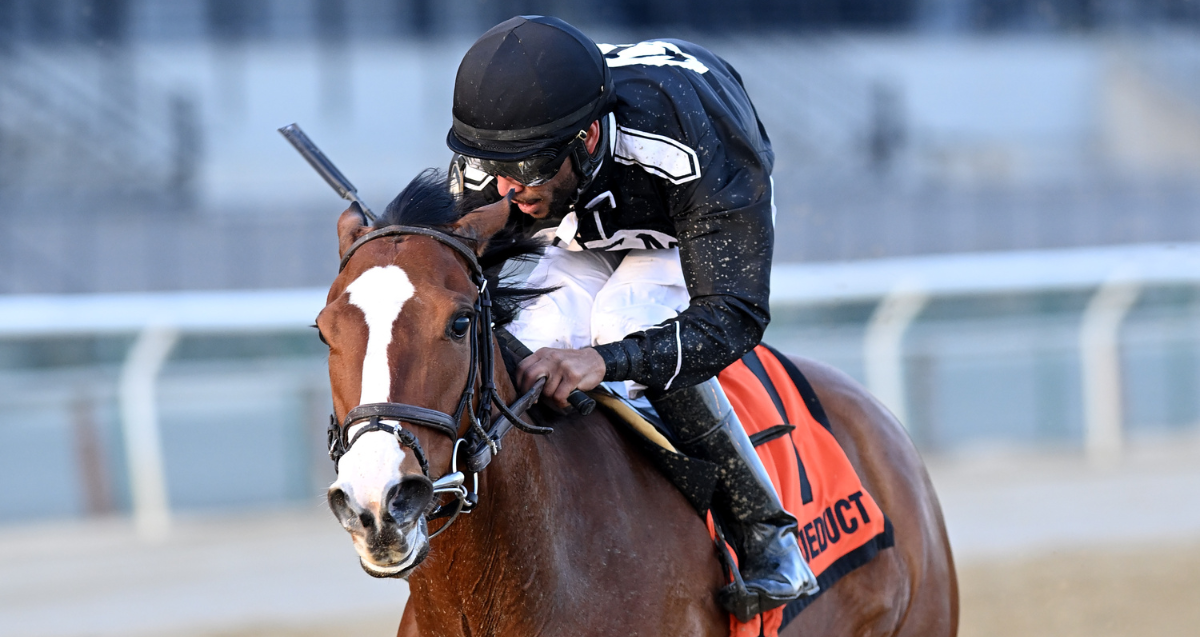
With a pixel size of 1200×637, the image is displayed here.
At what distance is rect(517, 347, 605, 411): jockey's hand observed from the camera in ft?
7.25

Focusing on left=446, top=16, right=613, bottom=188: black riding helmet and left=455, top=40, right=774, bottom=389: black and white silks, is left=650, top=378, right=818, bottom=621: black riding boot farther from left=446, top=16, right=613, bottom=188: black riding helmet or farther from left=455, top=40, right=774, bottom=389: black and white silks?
left=446, top=16, right=613, bottom=188: black riding helmet

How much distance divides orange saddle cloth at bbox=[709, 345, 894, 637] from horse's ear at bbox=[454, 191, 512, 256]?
0.93 metres

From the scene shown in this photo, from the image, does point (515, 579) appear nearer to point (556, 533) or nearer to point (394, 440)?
point (556, 533)

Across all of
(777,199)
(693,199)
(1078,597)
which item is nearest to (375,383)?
(693,199)

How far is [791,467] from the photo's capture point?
9.52 feet

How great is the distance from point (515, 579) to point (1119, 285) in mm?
6008

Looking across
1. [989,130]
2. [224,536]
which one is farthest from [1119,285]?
[989,130]

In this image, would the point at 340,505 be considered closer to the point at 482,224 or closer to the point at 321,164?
the point at 482,224

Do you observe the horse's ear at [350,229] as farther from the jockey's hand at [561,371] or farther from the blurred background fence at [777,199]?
the blurred background fence at [777,199]

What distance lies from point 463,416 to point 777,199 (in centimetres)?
916

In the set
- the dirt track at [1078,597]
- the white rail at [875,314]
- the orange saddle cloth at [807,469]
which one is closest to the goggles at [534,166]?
the orange saddle cloth at [807,469]

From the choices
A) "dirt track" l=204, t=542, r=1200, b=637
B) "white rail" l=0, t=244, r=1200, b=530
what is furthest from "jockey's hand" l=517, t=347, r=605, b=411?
"white rail" l=0, t=244, r=1200, b=530

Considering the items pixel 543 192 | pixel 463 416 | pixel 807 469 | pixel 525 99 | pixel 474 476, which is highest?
pixel 525 99

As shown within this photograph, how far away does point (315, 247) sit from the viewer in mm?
9086
